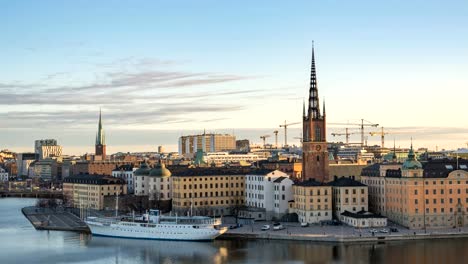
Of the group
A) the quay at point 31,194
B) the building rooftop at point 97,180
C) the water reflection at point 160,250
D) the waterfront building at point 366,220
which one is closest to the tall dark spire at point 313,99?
the waterfront building at point 366,220

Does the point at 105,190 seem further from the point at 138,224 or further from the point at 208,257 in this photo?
the point at 208,257

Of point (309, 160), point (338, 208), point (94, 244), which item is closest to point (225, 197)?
point (309, 160)

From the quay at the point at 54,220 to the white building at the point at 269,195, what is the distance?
19.0m

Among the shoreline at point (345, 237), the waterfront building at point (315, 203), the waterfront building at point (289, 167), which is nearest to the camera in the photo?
the shoreline at point (345, 237)

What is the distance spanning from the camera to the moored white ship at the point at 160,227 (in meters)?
76.3

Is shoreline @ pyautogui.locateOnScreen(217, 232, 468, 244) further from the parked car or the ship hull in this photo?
the parked car

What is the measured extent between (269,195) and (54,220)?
26004 millimetres

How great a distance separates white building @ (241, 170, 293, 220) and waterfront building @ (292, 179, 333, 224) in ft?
16.9

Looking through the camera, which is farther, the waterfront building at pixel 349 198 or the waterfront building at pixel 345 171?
the waterfront building at pixel 345 171

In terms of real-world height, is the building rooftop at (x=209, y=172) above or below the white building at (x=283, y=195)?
above

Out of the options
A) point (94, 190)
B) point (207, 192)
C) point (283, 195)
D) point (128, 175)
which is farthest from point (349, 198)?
point (128, 175)

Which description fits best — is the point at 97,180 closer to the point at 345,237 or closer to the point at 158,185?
the point at 158,185

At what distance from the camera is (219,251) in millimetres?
68750

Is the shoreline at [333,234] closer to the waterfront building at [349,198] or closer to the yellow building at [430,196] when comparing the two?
the yellow building at [430,196]
